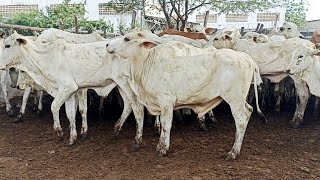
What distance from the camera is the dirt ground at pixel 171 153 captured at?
510 centimetres

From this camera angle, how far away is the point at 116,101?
9.39m

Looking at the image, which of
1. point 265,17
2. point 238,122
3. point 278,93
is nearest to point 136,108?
point 238,122

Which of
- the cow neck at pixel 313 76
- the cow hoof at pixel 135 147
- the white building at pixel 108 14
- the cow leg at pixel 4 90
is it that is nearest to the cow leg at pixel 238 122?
the cow hoof at pixel 135 147

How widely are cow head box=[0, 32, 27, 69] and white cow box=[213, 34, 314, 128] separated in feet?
12.0

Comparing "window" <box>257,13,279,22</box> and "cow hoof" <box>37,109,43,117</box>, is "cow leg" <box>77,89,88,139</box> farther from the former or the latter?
"window" <box>257,13,279,22</box>

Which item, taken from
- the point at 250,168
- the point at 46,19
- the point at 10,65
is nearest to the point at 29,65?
the point at 10,65

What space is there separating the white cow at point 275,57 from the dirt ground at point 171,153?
0.47 meters

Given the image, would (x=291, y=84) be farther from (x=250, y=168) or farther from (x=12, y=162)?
(x=12, y=162)

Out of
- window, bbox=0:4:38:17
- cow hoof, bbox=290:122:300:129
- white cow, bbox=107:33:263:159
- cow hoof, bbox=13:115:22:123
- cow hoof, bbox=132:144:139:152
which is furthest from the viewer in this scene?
window, bbox=0:4:38:17

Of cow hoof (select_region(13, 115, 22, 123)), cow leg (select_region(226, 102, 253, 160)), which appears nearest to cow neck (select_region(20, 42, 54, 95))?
cow hoof (select_region(13, 115, 22, 123))

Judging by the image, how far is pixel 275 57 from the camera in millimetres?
7742

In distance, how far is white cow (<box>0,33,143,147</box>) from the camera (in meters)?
6.55

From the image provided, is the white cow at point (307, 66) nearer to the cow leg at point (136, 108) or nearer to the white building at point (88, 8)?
the cow leg at point (136, 108)

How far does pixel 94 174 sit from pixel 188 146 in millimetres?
1665
